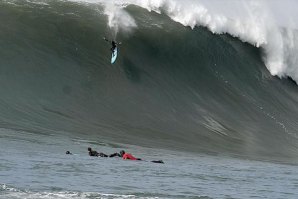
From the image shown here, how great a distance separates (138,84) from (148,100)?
896 millimetres

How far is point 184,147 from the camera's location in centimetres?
1983

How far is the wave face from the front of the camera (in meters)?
20.3

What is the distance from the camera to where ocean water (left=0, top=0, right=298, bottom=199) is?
1341 cm

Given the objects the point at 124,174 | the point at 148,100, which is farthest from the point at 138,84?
the point at 124,174

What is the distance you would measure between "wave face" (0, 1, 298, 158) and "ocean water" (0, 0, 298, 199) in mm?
54

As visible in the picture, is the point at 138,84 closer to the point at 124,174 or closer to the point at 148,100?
the point at 148,100

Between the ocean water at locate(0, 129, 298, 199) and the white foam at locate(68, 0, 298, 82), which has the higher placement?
the white foam at locate(68, 0, 298, 82)

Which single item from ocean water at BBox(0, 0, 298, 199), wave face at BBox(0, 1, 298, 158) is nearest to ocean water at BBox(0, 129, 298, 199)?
ocean water at BBox(0, 0, 298, 199)

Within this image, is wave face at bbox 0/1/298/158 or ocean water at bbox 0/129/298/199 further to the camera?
wave face at bbox 0/1/298/158

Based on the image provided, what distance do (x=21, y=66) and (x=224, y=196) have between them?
11.2 metres

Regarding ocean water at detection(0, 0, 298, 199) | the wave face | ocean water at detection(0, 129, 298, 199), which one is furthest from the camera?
the wave face

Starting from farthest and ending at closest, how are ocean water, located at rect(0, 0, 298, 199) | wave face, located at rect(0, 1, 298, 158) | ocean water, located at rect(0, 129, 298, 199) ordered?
wave face, located at rect(0, 1, 298, 158), ocean water, located at rect(0, 0, 298, 199), ocean water, located at rect(0, 129, 298, 199)

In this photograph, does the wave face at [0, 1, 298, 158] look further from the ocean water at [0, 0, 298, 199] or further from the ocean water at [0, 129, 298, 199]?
the ocean water at [0, 129, 298, 199]

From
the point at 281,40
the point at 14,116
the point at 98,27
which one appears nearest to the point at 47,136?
the point at 14,116
